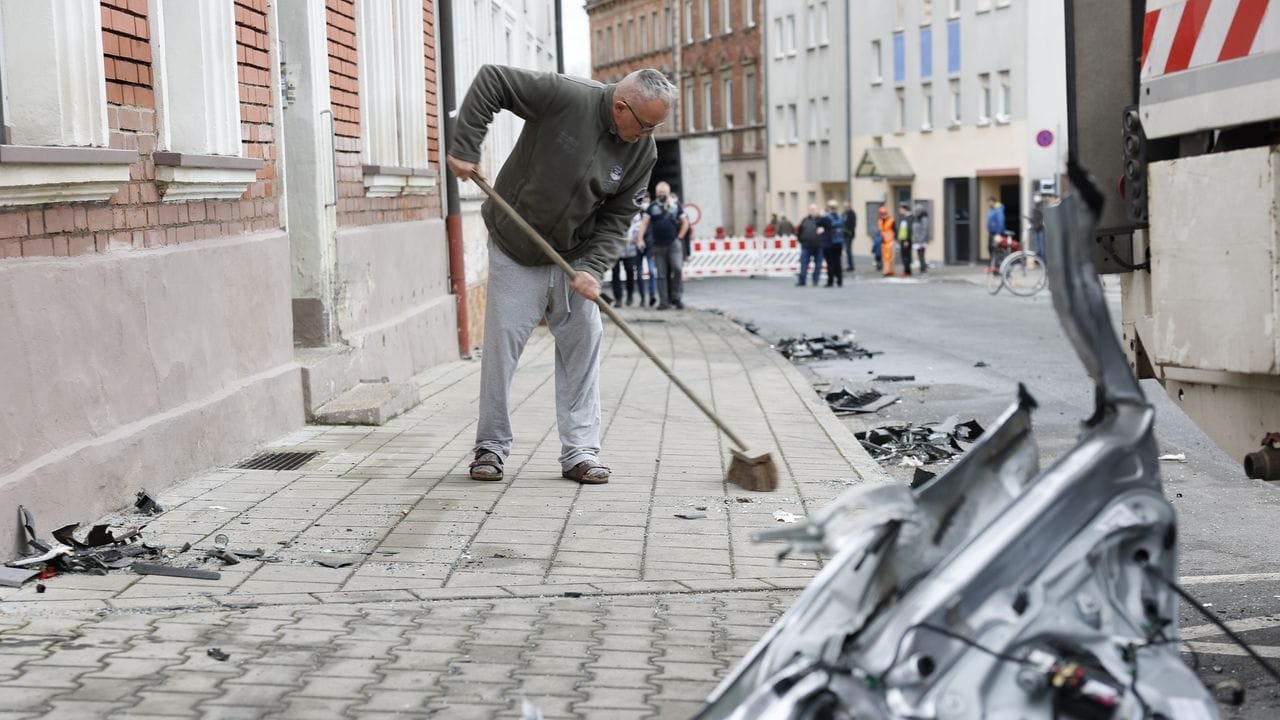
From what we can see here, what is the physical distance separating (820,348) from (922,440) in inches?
294

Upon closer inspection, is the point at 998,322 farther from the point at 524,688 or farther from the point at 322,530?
the point at 524,688

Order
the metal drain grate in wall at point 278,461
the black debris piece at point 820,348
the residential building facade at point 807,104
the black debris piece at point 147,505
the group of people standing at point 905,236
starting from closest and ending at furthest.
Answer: the black debris piece at point 147,505 < the metal drain grate in wall at point 278,461 < the black debris piece at point 820,348 < the group of people standing at point 905,236 < the residential building facade at point 807,104

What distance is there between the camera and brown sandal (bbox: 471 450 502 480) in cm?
760

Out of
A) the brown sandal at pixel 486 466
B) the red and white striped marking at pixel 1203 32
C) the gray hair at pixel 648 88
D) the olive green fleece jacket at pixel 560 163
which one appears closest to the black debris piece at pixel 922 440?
the olive green fleece jacket at pixel 560 163

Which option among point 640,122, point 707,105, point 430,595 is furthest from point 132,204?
point 707,105

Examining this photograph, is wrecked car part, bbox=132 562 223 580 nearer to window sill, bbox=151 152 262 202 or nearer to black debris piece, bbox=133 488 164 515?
black debris piece, bbox=133 488 164 515

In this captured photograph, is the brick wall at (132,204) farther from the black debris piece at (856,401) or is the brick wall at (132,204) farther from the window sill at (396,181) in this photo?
the black debris piece at (856,401)

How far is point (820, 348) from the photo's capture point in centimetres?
1770

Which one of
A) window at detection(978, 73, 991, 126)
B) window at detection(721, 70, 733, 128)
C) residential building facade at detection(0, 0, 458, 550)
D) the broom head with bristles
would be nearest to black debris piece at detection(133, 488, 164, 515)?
residential building facade at detection(0, 0, 458, 550)

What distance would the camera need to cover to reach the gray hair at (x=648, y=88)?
23.6 feet

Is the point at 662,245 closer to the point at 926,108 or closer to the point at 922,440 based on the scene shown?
the point at 922,440

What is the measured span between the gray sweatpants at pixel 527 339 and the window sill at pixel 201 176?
140cm

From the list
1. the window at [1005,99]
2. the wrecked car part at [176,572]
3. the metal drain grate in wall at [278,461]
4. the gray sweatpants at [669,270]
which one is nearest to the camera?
the wrecked car part at [176,572]

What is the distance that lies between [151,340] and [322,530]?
4.57 ft
